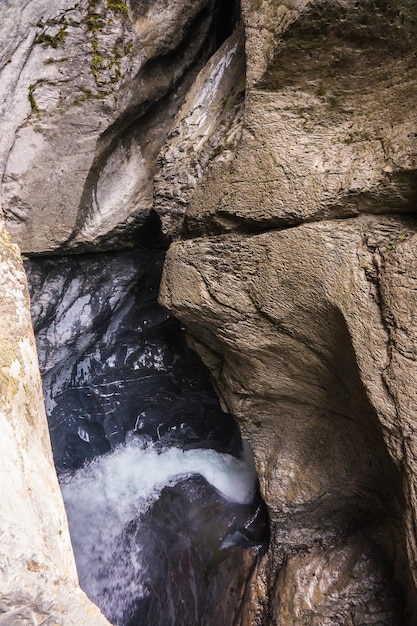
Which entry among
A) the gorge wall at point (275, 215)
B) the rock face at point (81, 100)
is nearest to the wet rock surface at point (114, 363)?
the gorge wall at point (275, 215)

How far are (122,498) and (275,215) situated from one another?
294 centimetres

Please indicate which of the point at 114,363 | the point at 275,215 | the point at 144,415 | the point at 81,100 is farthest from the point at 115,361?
the point at 275,215

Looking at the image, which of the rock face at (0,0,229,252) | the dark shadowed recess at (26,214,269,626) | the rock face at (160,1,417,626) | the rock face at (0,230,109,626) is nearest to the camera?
the rock face at (0,230,109,626)

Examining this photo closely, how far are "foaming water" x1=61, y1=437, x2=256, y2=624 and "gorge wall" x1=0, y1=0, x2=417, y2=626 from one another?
2.88ft

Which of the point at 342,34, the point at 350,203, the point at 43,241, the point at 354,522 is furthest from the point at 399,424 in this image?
the point at 43,241

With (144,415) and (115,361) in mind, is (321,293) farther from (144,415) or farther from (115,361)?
(144,415)

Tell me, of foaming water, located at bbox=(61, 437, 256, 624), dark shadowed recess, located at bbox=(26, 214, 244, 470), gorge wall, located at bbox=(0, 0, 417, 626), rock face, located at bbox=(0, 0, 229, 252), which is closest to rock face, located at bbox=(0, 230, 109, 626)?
gorge wall, located at bbox=(0, 0, 417, 626)

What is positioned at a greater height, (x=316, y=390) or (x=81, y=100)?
(x=81, y=100)

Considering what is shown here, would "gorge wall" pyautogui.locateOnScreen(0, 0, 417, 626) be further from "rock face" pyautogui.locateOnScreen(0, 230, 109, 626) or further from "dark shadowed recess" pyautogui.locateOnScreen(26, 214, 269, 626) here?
"dark shadowed recess" pyautogui.locateOnScreen(26, 214, 269, 626)

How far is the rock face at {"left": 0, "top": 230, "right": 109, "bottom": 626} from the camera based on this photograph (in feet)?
3.62

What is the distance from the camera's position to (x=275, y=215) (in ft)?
7.34

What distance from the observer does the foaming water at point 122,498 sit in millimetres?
3293

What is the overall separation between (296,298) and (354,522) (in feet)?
5.91

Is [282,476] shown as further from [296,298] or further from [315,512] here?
[296,298]
